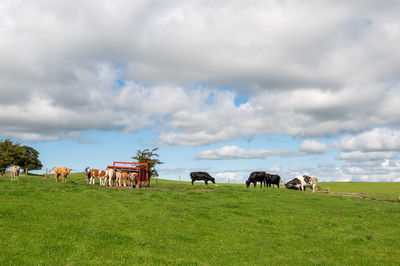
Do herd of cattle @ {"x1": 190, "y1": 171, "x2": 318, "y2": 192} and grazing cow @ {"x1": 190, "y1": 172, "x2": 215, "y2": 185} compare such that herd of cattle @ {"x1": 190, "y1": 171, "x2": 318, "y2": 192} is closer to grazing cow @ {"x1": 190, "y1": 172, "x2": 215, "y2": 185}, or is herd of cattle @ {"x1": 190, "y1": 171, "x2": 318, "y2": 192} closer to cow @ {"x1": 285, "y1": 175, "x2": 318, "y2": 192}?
cow @ {"x1": 285, "y1": 175, "x2": 318, "y2": 192}

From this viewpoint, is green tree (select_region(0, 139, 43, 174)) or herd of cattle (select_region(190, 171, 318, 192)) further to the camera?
green tree (select_region(0, 139, 43, 174))

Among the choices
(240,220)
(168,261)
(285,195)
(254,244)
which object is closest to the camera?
(168,261)

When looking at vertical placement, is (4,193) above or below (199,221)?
above

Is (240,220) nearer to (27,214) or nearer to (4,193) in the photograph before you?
(27,214)

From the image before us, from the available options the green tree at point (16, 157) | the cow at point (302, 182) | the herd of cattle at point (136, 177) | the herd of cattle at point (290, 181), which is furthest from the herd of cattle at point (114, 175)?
the green tree at point (16, 157)

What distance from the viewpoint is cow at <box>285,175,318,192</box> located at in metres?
50.1

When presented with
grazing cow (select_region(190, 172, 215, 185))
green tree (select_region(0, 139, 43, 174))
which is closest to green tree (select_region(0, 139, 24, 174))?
green tree (select_region(0, 139, 43, 174))

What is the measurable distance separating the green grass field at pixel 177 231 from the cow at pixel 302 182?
916 inches

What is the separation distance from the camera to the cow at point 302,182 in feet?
164

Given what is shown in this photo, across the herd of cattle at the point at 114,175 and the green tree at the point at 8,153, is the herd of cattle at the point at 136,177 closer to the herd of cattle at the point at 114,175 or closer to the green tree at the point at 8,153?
the herd of cattle at the point at 114,175

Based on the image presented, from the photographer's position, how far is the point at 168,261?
40.1ft

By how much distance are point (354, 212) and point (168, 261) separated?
20.9m

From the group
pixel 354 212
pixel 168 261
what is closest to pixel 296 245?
pixel 168 261

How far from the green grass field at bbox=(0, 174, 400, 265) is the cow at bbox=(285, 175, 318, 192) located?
23.3 meters
